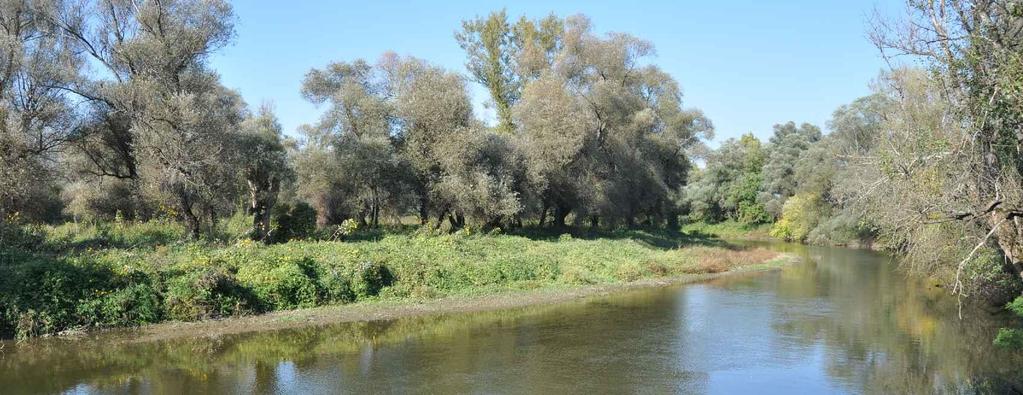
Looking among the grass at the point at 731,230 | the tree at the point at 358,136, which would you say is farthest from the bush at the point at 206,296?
the grass at the point at 731,230

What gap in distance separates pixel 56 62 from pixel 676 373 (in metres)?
26.7

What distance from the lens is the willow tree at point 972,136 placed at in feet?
43.4

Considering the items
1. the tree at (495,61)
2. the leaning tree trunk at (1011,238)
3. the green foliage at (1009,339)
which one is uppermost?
the tree at (495,61)

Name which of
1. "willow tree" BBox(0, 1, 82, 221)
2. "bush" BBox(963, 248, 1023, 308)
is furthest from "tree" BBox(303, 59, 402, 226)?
"bush" BBox(963, 248, 1023, 308)

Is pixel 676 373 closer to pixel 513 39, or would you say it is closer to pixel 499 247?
pixel 499 247

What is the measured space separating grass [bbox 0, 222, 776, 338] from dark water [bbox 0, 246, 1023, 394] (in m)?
1.73

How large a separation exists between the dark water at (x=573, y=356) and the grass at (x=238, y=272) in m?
1.73

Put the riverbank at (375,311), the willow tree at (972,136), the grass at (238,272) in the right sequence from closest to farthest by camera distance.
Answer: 1. the willow tree at (972,136)
2. the grass at (238,272)
3. the riverbank at (375,311)

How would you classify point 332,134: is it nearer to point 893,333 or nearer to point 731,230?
point 893,333

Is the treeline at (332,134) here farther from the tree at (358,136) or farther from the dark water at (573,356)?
the dark water at (573,356)

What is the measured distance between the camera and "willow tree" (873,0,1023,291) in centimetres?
1324

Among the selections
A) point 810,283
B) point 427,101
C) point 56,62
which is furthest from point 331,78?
point 810,283

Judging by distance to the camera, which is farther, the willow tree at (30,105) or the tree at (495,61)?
the tree at (495,61)

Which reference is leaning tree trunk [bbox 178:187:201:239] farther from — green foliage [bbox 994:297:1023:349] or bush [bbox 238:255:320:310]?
green foliage [bbox 994:297:1023:349]
